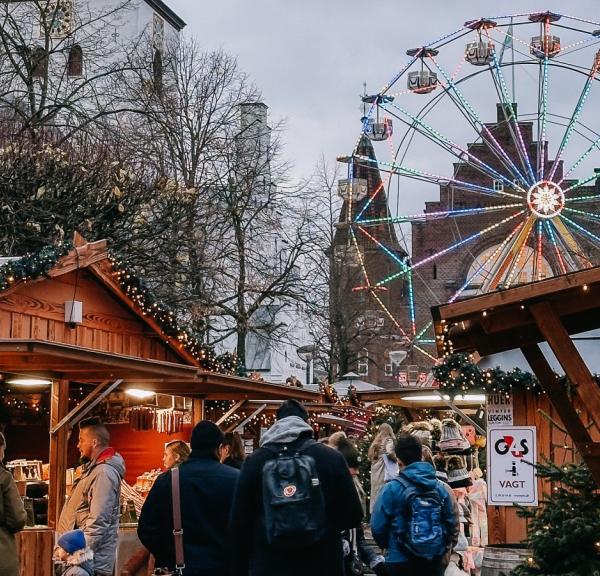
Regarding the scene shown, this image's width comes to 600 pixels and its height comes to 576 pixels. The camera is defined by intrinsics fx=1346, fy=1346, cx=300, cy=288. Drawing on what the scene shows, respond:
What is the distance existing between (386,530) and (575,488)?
1783 millimetres

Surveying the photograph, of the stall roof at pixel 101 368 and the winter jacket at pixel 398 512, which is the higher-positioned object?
the stall roof at pixel 101 368

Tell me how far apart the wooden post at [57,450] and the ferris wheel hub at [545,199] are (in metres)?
16.8

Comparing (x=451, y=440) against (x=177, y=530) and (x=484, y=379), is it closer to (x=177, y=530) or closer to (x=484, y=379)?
(x=484, y=379)

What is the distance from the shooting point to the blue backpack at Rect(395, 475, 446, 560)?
9336 mm

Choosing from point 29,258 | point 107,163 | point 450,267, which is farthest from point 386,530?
point 450,267

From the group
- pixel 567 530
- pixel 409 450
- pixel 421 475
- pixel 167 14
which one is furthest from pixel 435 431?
pixel 167 14

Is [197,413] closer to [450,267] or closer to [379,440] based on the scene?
[379,440]

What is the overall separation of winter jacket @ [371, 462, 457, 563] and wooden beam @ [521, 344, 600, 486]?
1.06 m

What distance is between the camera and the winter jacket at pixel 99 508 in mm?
10156

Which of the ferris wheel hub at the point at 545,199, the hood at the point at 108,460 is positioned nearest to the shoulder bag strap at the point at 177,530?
the hood at the point at 108,460

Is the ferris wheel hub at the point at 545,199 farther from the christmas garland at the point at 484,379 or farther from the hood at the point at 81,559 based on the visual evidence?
the hood at the point at 81,559

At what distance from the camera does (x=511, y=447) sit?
1653cm

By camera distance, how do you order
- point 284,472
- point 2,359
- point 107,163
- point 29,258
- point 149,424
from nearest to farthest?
point 284,472 < point 2,359 < point 29,258 < point 149,424 < point 107,163

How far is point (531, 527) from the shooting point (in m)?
10.6
